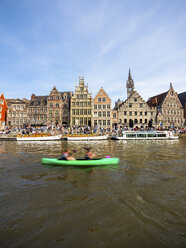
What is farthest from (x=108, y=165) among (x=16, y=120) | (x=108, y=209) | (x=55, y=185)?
(x=16, y=120)

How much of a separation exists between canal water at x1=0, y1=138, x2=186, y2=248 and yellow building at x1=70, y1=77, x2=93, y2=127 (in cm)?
3562

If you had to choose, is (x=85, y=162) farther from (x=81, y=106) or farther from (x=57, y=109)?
(x=57, y=109)

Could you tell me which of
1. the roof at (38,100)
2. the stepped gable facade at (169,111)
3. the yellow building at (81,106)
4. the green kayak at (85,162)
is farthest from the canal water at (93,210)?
the stepped gable facade at (169,111)

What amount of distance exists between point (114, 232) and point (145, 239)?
836mm

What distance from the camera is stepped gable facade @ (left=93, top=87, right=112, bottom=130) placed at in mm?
44781

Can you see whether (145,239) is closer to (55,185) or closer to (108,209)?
(108,209)

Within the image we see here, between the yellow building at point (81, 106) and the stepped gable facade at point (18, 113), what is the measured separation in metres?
16.7

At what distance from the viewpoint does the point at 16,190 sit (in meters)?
6.67

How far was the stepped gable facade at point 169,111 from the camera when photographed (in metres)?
47.3

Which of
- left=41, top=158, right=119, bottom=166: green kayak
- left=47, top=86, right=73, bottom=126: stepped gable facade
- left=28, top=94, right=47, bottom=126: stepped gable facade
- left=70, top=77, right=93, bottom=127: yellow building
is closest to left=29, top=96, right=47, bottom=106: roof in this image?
left=28, top=94, right=47, bottom=126: stepped gable facade

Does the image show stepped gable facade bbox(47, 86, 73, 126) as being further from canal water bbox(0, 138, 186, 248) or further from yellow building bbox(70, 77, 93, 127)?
canal water bbox(0, 138, 186, 248)

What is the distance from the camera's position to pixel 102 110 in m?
44.9

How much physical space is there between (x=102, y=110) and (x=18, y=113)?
2843cm

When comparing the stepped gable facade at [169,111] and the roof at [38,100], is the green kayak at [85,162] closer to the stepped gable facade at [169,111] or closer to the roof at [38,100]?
the roof at [38,100]
